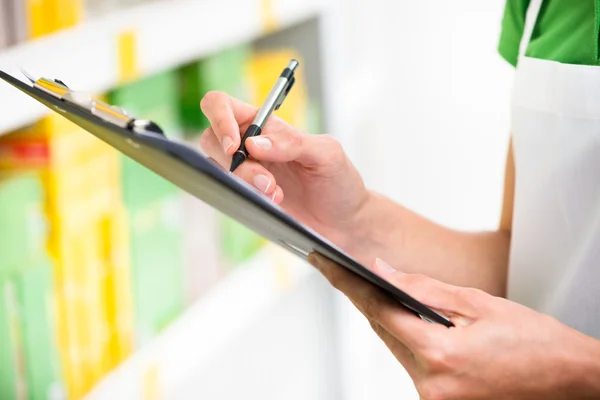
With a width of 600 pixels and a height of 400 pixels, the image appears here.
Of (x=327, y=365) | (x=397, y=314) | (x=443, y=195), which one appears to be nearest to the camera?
(x=397, y=314)

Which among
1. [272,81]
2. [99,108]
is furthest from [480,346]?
[272,81]

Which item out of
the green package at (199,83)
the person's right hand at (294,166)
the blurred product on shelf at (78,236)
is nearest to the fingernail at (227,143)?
the person's right hand at (294,166)

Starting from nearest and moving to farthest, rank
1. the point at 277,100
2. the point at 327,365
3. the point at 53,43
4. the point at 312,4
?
the point at 277,100, the point at 53,43, the point at 312,4, the point at 327,365

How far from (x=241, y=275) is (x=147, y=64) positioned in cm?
57

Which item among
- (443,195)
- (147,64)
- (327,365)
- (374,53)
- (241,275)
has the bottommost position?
(327,365)

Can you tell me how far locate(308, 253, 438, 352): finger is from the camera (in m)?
0.70

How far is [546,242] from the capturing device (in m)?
0.98

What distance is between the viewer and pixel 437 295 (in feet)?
2.42

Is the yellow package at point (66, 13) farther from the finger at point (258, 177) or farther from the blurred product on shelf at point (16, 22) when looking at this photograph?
the finger at point (258, 177)

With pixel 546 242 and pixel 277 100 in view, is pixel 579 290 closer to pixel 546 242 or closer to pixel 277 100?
pixel 546 242

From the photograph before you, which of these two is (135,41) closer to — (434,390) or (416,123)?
(434,390)

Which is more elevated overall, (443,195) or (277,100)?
(277,100)

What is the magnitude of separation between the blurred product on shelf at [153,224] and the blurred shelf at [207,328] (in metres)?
0.04

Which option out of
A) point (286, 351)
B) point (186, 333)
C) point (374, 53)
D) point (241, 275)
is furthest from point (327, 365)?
point (374, 53)
